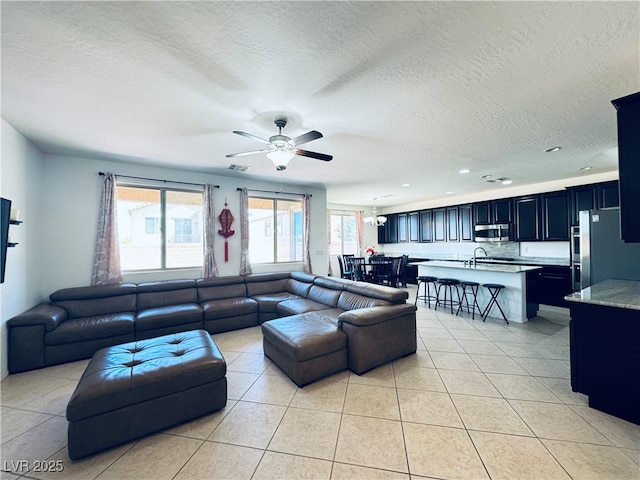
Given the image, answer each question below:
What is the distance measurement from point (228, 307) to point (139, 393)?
2226 millimetres

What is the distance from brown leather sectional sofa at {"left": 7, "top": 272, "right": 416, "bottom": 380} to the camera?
2.73 metres

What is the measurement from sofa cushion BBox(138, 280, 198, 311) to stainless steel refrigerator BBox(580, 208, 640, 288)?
6166 mm

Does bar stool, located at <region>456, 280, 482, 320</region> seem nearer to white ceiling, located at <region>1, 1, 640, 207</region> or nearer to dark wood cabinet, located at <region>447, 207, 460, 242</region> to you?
white ceiling, located at <region>1, 1, 640, 207</region>

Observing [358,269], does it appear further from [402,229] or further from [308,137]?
[308,137]

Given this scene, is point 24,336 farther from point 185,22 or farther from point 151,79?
point 185,22

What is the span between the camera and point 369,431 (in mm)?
1833

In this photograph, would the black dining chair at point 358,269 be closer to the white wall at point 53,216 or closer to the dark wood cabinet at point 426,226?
the dark wood cabinet at point 426,226

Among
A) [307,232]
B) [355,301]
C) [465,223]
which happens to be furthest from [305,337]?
[465,223]

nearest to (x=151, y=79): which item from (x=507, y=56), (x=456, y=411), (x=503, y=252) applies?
(x=507, y=56)

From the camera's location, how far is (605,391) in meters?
2.01

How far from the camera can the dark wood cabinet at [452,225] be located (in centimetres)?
727

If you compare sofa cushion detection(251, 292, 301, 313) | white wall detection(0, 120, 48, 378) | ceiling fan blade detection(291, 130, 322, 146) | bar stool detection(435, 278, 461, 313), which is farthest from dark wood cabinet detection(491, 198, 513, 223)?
white wall detection(0, 120, 48, 378)

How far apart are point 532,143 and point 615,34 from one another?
2.03 meters

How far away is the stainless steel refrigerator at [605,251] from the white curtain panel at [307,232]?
4736 mm
